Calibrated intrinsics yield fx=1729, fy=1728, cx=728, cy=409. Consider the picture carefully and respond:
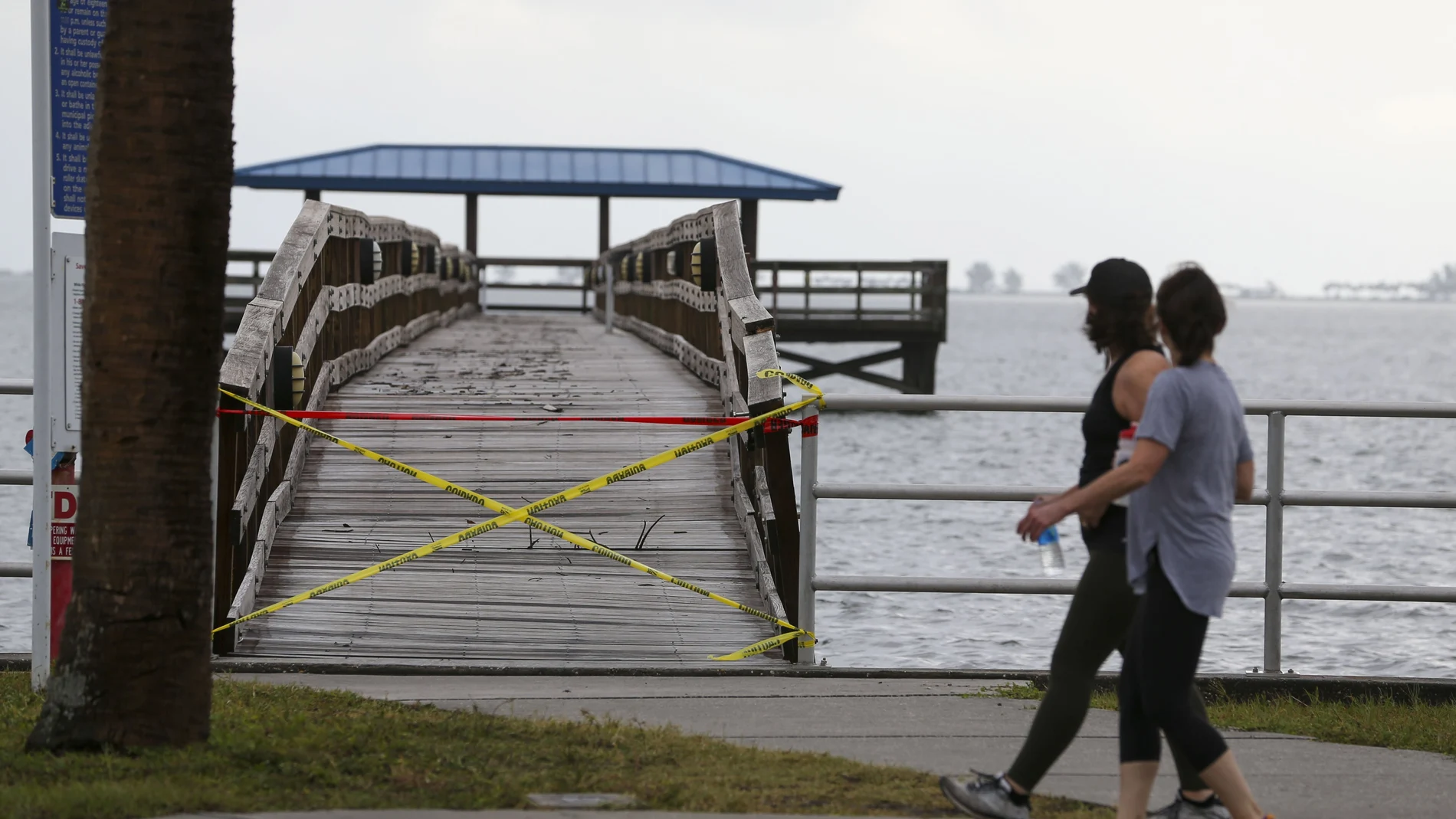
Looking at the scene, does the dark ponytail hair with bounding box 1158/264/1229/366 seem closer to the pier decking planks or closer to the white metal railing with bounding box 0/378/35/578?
the pier decking planks

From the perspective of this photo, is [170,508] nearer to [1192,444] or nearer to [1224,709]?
[1192,444]

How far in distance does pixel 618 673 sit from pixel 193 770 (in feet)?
7.20

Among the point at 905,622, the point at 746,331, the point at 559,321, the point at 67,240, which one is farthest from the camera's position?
the point at 559,321

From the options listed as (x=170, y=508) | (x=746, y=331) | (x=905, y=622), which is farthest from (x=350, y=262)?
(x=170, y=508)

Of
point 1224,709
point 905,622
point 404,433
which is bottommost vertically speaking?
point 905,622

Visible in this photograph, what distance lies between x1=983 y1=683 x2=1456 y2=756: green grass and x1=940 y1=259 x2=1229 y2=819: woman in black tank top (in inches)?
Answer: 60.3

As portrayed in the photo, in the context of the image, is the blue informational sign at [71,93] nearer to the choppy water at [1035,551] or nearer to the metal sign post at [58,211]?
the metal sign post at [58,211]

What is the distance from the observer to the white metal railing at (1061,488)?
679cm

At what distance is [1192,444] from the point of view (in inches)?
170

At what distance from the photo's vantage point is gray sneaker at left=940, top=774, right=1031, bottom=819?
4613mm

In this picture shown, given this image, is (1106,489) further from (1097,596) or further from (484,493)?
(484,493)

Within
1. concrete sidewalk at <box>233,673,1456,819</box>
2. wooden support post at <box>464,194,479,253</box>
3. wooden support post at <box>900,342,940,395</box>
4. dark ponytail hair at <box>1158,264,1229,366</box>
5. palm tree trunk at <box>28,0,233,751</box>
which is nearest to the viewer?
dark ponytail hair at <box>1158,264,1229,366</box>

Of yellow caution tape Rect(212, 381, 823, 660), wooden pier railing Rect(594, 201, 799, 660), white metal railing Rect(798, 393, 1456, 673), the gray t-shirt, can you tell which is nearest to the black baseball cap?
the gray t-shirt

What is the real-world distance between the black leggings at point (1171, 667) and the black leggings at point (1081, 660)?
0.17m
